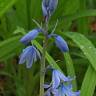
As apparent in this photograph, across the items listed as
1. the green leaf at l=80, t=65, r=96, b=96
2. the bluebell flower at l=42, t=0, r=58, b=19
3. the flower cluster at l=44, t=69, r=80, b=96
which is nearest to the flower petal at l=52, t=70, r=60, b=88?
the flower cluster at l=44, t=69, r=80, b=96

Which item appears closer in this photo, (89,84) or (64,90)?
(64,90)

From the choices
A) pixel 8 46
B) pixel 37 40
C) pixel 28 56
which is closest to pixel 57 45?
pixel 28 56

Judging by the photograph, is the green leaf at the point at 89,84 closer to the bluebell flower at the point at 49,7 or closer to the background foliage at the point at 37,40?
the background foliage at the point at 37,40

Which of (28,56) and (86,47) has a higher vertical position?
(28,56)

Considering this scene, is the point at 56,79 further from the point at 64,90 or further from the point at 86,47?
the point at 86,47

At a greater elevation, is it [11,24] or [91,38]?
[11,24]

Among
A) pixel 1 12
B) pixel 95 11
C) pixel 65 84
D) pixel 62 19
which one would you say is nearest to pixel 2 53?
pixel 1 12

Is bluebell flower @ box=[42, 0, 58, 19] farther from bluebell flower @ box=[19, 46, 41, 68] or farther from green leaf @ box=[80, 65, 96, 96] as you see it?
green leaf @ box=[80, 65, 96, 96]

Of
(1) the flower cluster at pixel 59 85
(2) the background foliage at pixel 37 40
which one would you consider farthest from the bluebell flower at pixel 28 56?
(2) the background foliage at pixel 37 40

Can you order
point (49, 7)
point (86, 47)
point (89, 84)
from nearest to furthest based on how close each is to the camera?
point (49, 7), point (89, 84), point (86, 47)

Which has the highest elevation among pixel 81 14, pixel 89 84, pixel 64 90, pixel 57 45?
pixel 81 14

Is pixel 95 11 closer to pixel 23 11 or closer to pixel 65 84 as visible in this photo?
pixel 23 11
